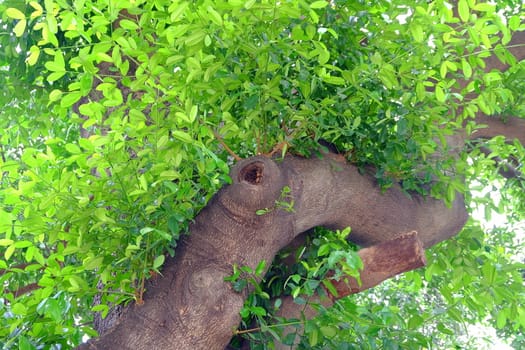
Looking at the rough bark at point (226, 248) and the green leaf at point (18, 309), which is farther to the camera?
the rough bark at point (226, 248)

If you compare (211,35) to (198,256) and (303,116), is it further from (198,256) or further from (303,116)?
(198,256)

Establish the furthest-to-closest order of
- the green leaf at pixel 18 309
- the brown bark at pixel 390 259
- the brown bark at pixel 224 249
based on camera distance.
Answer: the brown bark at pixel 390 259, the brown bark at pixel 224 249, the green leaf at pixel 18 309

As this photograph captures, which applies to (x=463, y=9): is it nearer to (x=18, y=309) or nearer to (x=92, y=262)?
(x=92, y=262)

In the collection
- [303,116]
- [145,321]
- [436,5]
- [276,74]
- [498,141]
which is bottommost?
[145,321]

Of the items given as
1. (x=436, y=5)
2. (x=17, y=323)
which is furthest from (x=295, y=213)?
(x=17, y=323)

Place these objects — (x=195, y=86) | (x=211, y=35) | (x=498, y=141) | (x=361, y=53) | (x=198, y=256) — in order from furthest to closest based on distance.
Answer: (x=498, y=141) < (x=361, y=53) < (x=198, y=256) < (x=195, y=86) < (x=211, y=35)

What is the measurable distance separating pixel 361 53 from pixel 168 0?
0.63 m

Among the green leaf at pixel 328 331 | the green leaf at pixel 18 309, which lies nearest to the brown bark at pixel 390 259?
the green leaf at pixel 328 331

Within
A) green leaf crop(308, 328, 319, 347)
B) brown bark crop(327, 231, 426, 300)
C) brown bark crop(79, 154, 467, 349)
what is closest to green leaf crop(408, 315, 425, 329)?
brown bark crop(327, 231, 426, 300)

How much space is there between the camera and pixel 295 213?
1.85 m

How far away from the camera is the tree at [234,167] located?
1472 millimetres

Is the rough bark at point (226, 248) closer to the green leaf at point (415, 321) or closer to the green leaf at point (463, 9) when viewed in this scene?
the green leaf at point (415, 321)

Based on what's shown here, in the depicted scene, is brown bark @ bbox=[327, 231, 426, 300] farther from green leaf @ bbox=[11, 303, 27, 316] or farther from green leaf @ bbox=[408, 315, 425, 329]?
green leaf @ bbox=[11, 303, 27, 316]

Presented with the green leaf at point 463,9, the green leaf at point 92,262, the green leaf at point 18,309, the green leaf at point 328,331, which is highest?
the green leaf at point 463,9
